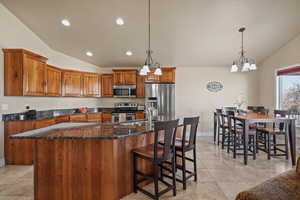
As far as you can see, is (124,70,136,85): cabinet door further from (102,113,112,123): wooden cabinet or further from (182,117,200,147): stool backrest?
(182,117,200,147): stool backrest

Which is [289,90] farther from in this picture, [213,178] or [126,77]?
[126,77]

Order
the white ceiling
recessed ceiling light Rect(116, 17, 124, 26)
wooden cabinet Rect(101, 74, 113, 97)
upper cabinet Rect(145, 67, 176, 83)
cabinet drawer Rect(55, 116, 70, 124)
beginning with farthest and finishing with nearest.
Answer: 1. wooden cabinet Rect(101, 74, 113, 97)
2. upper cabinet Rect(145, 67, 176, 83)
3. cabinet drawer Rect(55, 116, 70, 124)
4. recessed ceiling light Rect(116, 17, 124, 26)
5. the white ceiling

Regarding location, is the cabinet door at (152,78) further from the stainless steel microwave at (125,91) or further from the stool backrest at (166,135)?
the stool backrest at (166,135)

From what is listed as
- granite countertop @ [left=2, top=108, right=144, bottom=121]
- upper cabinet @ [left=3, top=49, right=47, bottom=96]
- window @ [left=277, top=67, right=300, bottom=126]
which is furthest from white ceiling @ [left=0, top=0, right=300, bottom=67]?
granite countertop @ [left=2, top=108, right=144, bottom=121]

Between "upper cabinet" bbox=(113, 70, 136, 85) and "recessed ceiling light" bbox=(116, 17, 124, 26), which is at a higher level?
"recessed ceiling light" bbox=(116, 17, 124, 26)

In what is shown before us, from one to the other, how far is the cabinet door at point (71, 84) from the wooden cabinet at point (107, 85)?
0.80m

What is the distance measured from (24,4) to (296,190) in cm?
501

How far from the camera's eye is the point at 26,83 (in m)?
3.54

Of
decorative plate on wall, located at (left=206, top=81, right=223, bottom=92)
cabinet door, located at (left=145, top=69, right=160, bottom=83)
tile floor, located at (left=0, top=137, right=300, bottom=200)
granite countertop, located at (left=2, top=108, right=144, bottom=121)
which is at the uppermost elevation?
cabinet door, located at (left=145, top=69, right=160, bottom=83)

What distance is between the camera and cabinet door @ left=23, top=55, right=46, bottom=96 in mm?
3516

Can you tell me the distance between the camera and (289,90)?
5.04m

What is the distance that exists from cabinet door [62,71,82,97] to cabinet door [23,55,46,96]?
1.01m

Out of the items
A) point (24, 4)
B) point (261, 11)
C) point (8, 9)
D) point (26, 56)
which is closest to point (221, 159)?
point (261, 11)

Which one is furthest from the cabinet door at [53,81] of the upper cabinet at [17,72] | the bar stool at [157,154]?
the bar stool at [157,154]
